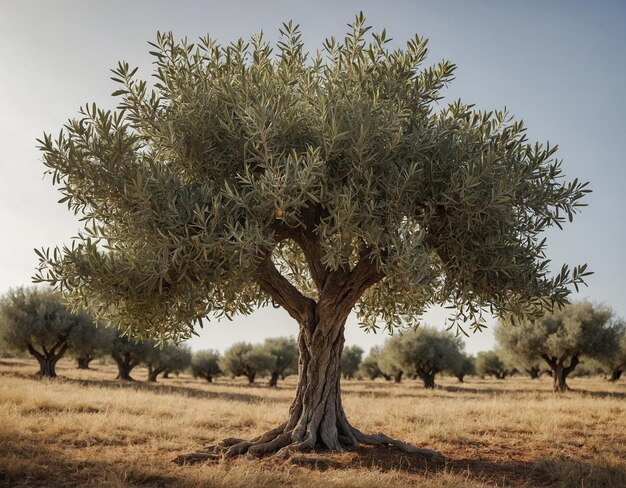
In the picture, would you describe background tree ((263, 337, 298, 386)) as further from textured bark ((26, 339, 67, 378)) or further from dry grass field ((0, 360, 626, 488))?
dry grass field ((0, 360, 626, 488))

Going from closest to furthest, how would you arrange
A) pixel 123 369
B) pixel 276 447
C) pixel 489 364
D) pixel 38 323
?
1. pixel 276 447
2. pixel 38 323
3. pixel 123 369
4. pixel 489 364

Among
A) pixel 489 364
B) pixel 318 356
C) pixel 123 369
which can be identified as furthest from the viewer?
pixel 489 364

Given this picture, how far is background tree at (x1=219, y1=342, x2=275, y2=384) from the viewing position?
61.2 m

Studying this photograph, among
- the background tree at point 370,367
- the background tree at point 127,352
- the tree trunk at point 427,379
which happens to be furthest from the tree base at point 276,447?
the background tree at point 370,367

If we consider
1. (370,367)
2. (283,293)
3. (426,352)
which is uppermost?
(283,293)

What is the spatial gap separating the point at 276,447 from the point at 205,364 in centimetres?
6242

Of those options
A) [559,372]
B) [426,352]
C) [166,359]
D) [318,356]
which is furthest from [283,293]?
[166,359]

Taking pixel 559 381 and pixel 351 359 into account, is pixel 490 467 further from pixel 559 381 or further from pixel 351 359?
pixel 351 359

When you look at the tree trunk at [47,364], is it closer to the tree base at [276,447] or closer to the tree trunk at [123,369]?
the tree trunk at [123,369]

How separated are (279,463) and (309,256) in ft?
15.8

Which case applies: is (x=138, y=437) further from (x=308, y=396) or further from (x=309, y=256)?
(x=309, y=256)

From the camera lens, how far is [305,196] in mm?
9625

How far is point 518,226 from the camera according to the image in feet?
36.6

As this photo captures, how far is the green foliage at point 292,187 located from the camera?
9148 millimetres
